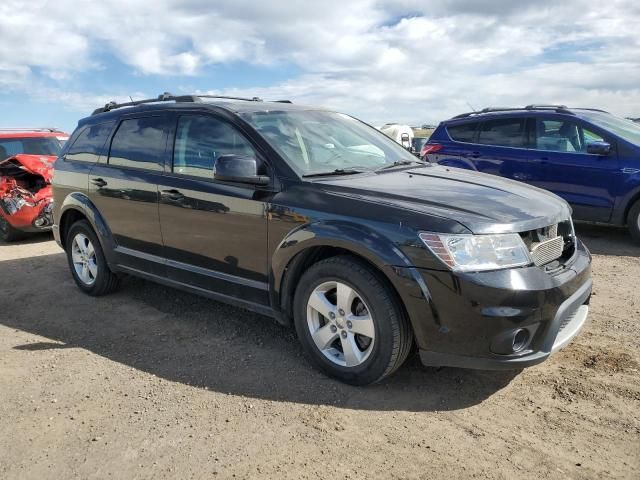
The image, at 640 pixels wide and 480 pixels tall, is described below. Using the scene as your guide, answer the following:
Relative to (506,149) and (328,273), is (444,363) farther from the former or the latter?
(506,149)

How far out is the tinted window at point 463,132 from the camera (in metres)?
8.32

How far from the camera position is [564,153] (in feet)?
24.0

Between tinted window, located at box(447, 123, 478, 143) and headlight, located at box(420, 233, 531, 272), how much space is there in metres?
5.72

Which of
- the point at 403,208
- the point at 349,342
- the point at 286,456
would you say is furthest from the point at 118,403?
the point at 403,208

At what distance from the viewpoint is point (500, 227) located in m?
2.96

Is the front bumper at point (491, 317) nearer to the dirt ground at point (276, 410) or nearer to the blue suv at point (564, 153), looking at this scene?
the dirt ground at point (276, 410)

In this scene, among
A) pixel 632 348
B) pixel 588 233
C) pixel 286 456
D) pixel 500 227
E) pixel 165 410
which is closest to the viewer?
pixel 286 456

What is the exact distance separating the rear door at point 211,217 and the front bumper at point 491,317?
1248 millimetres

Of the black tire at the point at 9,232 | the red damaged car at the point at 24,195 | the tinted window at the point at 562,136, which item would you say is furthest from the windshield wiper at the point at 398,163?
the black tire at the point at 9,232

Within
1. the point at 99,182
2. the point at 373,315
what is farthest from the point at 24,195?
the point at 373,315

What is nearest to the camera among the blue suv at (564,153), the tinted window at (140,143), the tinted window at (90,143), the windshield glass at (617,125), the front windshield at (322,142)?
the front windshield at (322,142)

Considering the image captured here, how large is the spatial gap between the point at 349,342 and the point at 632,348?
2.06 m

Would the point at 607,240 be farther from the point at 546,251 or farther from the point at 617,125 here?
the point at 546,251

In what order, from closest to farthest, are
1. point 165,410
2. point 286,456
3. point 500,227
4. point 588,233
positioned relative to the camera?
point 286,456
point 500,227
point 165,410
point 588,233
